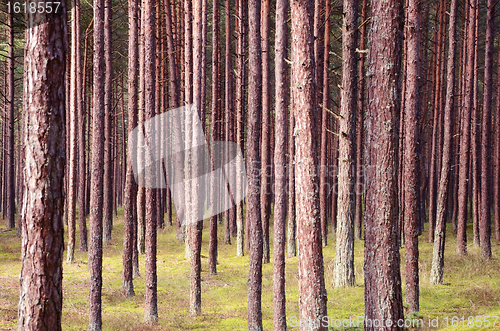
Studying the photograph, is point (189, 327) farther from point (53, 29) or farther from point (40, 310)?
point (53, 29)

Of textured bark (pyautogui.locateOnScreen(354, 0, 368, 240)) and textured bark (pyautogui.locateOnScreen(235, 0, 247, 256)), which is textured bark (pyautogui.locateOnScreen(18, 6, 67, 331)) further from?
textured bark (pyautogui.locateOnScreen(354, 0, 368, 240))

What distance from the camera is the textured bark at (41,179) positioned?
396cm

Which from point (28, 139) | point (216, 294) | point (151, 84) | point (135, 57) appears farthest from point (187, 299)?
point (28, 139)

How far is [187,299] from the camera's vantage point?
38.9 feet

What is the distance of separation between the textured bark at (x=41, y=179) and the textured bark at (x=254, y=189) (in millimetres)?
5033

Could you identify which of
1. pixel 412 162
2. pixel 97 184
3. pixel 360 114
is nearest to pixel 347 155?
pixel 412 162

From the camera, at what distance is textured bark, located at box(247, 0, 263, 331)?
8492 millimetres

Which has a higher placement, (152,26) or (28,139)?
(152,26)

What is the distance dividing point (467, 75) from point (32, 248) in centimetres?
1517

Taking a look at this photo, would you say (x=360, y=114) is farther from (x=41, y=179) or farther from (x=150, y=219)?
(x=41, y=179)

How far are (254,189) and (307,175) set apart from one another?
274 cm
